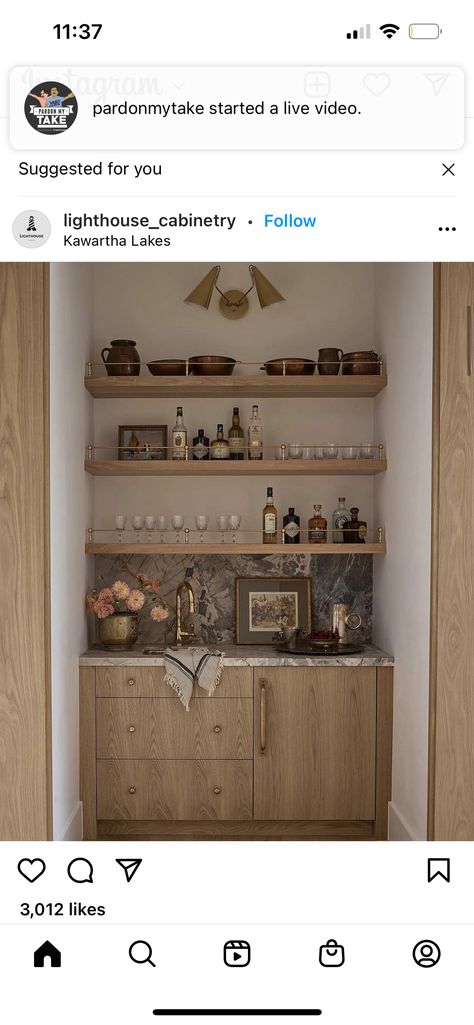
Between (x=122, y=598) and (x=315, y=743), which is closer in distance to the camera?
Answer: (x=315, y=743)

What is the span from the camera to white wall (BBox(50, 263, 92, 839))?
2396 mm

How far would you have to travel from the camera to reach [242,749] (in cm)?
285

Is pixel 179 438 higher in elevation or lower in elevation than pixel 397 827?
higher

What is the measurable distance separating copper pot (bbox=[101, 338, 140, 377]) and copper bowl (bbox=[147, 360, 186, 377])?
63 mm

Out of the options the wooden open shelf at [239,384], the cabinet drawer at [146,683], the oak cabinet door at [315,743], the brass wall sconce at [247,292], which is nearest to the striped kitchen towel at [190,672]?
the cabinet drawer at [146,683]

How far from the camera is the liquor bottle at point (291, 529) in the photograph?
3117 mm

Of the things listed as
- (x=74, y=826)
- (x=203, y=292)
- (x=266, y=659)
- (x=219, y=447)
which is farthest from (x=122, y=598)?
(x=203, y=292)

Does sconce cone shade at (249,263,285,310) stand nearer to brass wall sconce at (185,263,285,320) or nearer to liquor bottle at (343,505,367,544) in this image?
brass wall sconce at (185,263,285,320)
